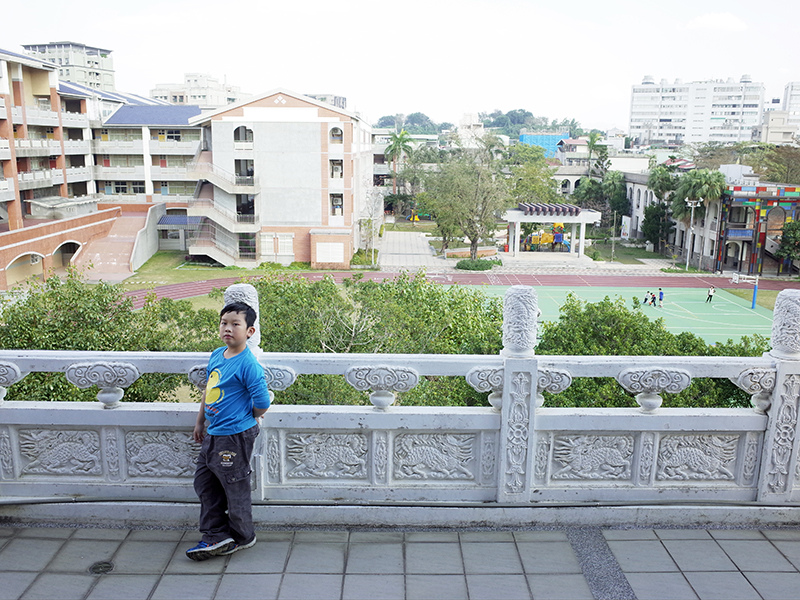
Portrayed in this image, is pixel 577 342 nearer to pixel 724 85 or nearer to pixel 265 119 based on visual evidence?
pixel 265 119

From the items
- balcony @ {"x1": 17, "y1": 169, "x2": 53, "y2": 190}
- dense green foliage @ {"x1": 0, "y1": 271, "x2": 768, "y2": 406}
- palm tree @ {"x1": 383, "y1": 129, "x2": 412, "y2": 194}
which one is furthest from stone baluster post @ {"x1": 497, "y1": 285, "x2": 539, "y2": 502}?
palm tree @ {"x1": 383, "y1": 129, "x2": 412, "y2": 194}

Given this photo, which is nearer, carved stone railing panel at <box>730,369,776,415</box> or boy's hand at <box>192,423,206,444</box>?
boy's hand at <box>192,423,206,444</box>

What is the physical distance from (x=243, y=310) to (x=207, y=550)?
4.36 feet

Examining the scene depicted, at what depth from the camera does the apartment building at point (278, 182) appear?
36.2 metres

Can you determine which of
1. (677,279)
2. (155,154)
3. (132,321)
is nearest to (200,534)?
(132,321)

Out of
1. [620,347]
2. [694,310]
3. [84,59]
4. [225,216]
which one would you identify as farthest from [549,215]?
[84,59]

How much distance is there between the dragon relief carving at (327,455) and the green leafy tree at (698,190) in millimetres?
40804

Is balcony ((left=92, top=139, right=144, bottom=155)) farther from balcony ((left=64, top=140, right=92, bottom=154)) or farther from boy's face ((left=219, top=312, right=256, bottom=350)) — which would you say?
boy's face ((left=219, top=312, right=256, bottom=350))

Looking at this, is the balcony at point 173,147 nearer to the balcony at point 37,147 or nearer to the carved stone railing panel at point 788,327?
the balcony at point 37,147

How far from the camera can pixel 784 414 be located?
411cm

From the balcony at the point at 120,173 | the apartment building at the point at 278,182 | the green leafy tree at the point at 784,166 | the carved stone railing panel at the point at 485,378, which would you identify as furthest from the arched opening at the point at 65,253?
the green leafy tree at the point at 784,166

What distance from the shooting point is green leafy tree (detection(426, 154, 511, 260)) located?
40656 millimetres

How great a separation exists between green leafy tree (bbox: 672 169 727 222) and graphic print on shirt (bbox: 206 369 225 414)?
136 ft

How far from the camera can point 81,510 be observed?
406cm
